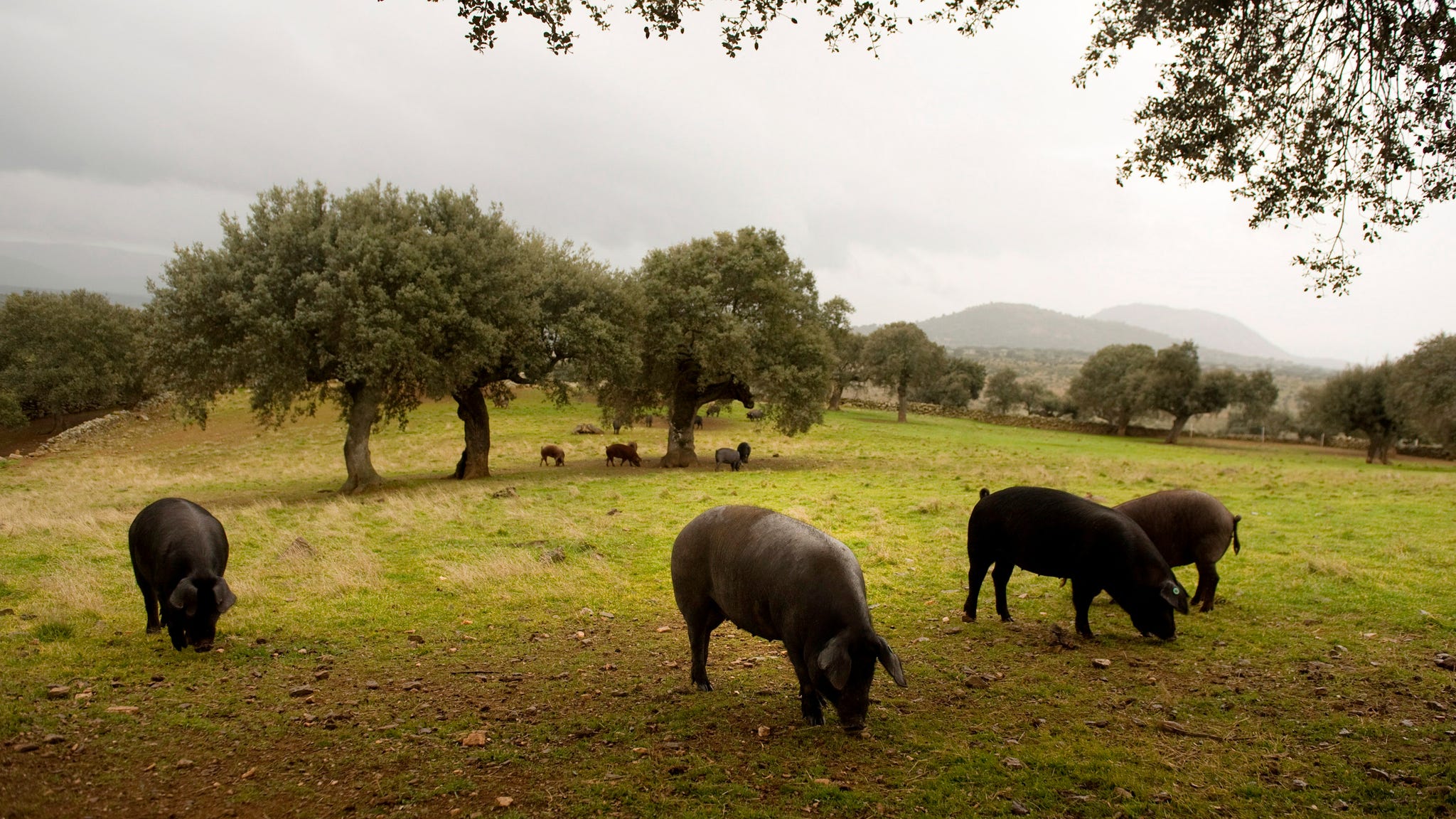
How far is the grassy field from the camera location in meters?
5.24

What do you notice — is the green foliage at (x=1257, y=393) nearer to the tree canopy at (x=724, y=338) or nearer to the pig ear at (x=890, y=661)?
the tree canopy at (x=724, y=338)

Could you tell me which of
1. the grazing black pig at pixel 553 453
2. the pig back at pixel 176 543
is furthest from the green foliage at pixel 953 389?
the pig back at pixel 176 543

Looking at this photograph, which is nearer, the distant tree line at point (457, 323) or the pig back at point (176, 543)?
the pig back at point (176, 543)

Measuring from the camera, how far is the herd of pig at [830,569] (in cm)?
605

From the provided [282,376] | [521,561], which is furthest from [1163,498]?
[282,376]

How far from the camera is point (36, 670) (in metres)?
7.50

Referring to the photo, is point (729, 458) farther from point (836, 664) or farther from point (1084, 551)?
point (836, 664)

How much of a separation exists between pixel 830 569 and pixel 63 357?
66448 millimetres

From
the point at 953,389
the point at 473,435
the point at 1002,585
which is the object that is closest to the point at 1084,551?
the point at 1002,585

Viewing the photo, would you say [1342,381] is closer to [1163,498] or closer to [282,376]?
[1163,498]

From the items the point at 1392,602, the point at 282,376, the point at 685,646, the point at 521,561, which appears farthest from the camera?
the point at 282,376

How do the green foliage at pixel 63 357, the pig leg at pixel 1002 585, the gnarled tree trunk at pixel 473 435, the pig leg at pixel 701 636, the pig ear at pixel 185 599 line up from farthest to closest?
the green foliage at pixel 63 357 → the gnarled tree trunk at pixel 473 435 → the pig leg at pixel 1002 585 → the pig ear at pixel 185 599 → the pig leg at pixel 701 636

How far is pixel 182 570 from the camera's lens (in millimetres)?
8672

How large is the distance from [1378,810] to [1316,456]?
194 ft
